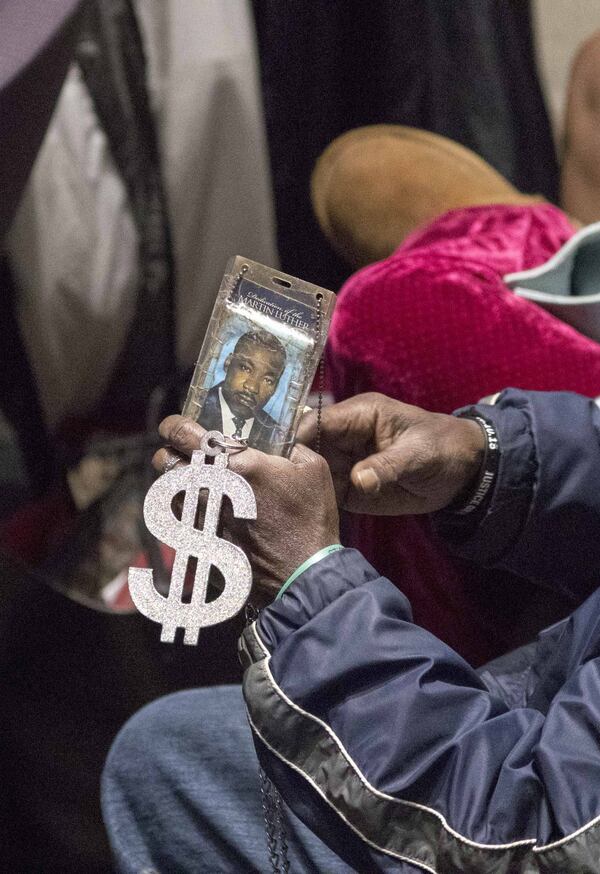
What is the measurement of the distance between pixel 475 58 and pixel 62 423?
60 cm

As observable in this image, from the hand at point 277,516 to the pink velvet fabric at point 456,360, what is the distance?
0.21 m

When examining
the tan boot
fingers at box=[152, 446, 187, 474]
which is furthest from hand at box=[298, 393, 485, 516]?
the tan boot

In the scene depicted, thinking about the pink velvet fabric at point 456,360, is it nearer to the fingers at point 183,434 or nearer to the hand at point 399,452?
the hand at point 399,452

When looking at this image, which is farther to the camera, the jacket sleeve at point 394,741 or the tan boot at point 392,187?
the tan boot at point 392,187

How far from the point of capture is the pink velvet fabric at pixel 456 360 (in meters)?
0.64

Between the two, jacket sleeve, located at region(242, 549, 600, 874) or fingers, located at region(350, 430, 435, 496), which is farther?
fingers, located at region(350, 430, 435, 496)

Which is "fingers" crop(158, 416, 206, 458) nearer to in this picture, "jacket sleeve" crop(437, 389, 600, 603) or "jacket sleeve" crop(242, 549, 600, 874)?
"jacket sleeve" crop(242, 549, 600, 874)

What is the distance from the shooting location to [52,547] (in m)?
1.01

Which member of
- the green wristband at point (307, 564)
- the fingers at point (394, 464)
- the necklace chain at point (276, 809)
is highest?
the green wristband at point (307, 564)

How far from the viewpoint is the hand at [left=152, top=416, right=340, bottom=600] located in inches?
16.7

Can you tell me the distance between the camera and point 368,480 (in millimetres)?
492

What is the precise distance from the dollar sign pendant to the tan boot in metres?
0.50

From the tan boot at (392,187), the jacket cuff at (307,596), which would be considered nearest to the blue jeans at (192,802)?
the jacket cuff at (307,596)

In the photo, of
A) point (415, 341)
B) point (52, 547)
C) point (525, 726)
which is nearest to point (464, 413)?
point (415, 341)
